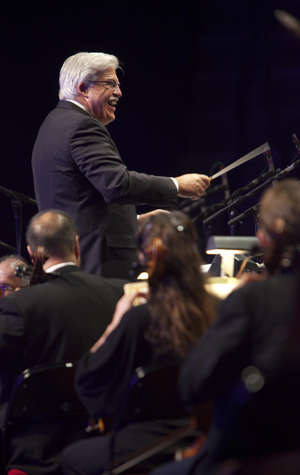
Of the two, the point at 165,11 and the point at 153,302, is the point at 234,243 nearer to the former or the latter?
the point at 153,302

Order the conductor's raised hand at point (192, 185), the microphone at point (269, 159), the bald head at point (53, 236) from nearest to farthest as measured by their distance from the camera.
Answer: the bald head at point (53, 236), the conductor's raised hand at point (192, 185), the microphone at point (269, 159)

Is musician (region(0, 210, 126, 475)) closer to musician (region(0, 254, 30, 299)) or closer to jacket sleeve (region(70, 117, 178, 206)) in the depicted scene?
jacket sleeve (region(70, 117, 178, 206))

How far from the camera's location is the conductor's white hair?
291 cm

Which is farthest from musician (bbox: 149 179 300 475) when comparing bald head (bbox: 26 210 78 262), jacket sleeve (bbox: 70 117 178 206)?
jacket sleeve (bbox: 70 117 178 206)

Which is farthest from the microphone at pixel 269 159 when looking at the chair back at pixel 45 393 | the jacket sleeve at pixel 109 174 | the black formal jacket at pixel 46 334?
the chair back at pixel 45 393

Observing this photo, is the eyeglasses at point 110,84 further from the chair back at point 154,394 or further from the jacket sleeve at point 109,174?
the chair back at point 154,394

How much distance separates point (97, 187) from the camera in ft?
8.57

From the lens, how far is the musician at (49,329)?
1.97m

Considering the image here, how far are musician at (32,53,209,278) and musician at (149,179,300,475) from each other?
142cm

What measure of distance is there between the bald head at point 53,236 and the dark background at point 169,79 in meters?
2.57

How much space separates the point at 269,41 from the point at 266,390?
4342 mm

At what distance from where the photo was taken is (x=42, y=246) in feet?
7.68

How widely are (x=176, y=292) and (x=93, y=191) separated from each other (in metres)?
1.29

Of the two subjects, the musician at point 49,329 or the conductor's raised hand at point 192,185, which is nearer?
the musician at point 49,329
